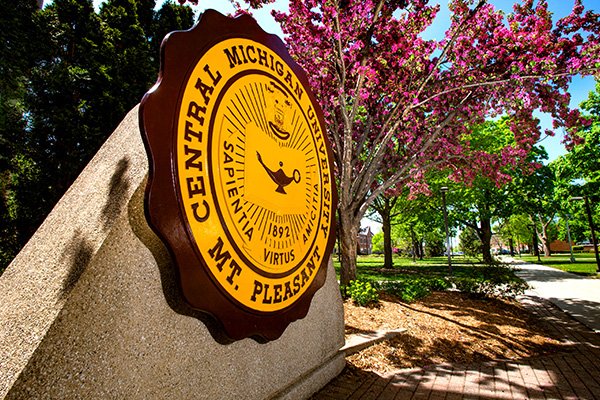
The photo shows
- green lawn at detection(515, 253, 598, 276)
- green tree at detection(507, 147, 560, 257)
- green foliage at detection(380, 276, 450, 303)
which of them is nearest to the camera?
green foliage at detection(380, 276, 450, 303)

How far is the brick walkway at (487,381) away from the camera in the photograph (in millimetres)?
3400

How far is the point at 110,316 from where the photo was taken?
1.77 metres

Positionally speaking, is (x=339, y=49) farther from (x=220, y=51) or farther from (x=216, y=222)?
(x=216, y=222)

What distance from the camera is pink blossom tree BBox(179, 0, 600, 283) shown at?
6.73m

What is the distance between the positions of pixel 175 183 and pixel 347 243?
20.3 feet

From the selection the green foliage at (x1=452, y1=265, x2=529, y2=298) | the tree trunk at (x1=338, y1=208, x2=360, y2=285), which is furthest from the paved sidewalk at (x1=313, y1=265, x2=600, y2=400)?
the tree trunk at (x1=338, y1=208, x2=360, y2=285)

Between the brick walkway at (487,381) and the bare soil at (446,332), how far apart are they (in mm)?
274

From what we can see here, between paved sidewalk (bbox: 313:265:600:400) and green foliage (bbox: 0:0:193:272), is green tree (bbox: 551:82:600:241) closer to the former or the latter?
Result: paved sidewalk (bbox: 313:265:600:400)

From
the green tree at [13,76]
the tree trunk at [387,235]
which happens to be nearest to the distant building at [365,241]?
the tree trunk at [387,235]

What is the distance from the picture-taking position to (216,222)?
2.21 m

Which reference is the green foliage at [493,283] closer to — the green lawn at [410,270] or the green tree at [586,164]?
the green lawn at [410,270]

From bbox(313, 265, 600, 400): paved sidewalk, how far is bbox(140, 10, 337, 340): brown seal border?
175 centimetres

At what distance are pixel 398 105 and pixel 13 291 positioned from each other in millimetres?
7686

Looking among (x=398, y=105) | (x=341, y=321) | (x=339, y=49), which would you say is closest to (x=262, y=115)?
(x=341, y=321)
